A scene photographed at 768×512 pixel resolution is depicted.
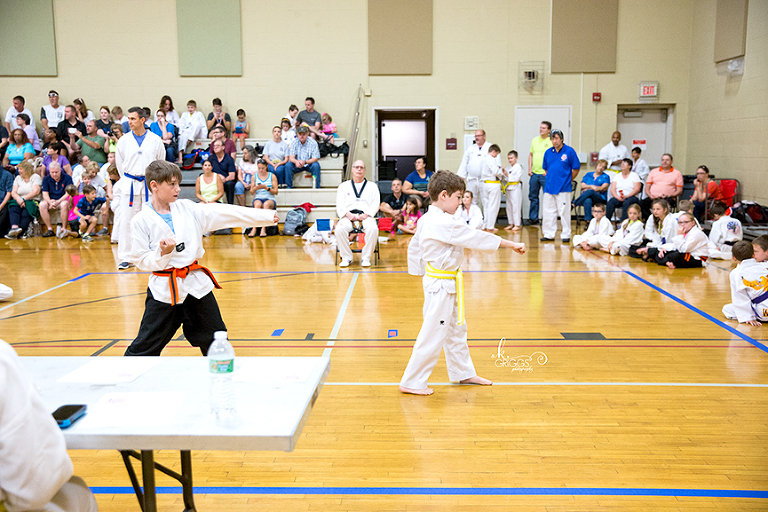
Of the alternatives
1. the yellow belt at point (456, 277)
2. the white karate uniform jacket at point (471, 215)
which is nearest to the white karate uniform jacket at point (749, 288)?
the yellow belt at point (456, 277)

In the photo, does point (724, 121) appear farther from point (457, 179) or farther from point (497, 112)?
point (457, 179)

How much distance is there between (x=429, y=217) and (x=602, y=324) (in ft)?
9.12

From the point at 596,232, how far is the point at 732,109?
15.4 ft

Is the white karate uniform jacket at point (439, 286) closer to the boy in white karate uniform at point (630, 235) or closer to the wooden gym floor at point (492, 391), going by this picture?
the wooden gym floor at point (492, 391)

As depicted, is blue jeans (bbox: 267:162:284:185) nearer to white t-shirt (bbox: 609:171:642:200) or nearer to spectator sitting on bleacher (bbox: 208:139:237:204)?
spectator sitting on bleacher (bbox: 208:139:237:204)

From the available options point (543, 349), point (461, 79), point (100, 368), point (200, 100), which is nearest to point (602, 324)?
point (543, 349)

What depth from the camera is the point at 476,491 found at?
10.5 ft

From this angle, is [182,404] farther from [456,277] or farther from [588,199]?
[588,199]

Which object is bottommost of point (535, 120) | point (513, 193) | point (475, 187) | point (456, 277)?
point (456, 277)

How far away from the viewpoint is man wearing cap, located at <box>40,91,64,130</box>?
1481 cm

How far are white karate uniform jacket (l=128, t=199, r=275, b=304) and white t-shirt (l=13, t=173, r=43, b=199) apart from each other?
1069 centimetres

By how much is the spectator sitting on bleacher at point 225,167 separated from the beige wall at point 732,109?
407 inches

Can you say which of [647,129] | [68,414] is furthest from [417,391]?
[647,129]

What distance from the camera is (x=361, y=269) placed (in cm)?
925
